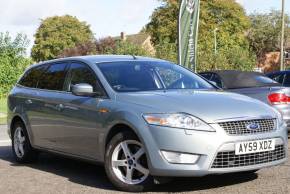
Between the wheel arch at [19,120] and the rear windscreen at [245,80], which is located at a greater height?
the rear windscreen at [245,80]

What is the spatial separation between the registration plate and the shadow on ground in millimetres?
689

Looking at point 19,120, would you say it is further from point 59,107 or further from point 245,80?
point 245,80

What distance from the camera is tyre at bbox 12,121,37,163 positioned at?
8938 millimetres

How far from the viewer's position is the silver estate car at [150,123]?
6.13m

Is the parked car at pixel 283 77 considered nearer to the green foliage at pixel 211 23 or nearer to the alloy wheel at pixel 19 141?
the alloy wheel at pixel 19 141

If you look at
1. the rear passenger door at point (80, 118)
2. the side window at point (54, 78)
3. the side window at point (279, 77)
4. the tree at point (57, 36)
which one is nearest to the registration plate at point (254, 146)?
the rear passenger door at point (80, 118)

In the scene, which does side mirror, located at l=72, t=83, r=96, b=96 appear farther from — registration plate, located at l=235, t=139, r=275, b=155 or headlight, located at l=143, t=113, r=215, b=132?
registration plate, located at l=235, t=139, r=275, b=155

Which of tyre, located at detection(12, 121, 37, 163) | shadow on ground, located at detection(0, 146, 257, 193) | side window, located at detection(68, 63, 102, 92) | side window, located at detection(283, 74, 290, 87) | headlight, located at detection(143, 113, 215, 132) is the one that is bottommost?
shadow on ground, located at detection(0, 146, 257, 193)

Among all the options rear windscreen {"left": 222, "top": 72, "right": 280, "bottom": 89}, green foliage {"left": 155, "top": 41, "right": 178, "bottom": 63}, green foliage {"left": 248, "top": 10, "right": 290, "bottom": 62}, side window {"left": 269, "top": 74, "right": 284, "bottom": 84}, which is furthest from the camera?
green foliage {"left": 248, "top": 10, "right": 290, "bottom": 62}

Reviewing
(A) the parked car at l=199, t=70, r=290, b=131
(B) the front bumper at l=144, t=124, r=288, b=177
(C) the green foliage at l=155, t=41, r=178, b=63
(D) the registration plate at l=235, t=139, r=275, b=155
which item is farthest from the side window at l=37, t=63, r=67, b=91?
(C) the green foliage at l=155, t=41, r=178, b=63

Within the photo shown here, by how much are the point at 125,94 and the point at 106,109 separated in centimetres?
28

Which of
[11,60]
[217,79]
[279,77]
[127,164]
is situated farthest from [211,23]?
[127,164]

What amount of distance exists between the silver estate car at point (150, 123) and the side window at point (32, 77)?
2.23ft

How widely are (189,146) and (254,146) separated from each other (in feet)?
2.39
